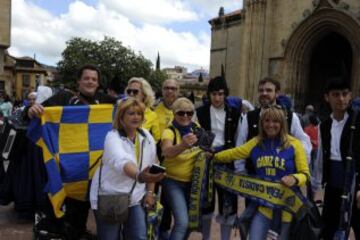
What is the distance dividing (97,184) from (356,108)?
7.85 ft

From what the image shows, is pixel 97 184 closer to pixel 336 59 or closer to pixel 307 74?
pixel 307 74

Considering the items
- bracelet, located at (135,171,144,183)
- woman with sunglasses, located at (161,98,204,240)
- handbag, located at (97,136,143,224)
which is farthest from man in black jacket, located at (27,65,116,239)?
bracelet, located at (135,171,144,183)

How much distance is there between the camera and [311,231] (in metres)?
3.46

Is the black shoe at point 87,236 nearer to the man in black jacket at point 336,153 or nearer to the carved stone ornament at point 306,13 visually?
the man in black jacket at point 336,153

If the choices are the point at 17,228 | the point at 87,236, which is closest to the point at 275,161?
the point at 87,236

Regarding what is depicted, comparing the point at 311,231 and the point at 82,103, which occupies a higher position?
the point at 82,103

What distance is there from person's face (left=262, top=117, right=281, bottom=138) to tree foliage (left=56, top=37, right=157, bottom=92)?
140 feet

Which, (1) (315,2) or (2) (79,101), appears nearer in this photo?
(2) (79,101)

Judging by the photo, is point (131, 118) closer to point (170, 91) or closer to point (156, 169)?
point (156, 169)

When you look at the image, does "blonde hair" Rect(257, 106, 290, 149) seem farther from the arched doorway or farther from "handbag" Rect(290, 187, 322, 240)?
the arched doorway

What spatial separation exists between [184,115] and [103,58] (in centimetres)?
4475

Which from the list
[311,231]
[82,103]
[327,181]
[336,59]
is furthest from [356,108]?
[336,59]

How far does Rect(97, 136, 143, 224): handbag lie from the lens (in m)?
3.28

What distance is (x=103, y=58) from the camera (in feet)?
156
